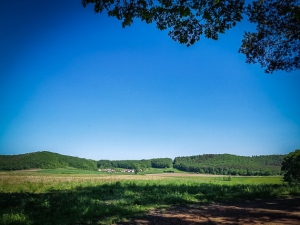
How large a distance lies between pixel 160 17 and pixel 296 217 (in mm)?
8756

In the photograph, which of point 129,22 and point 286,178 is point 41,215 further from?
point 286,178

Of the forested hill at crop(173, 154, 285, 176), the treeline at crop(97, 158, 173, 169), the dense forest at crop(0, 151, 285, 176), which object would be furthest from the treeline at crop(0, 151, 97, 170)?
the forested hill at crop(173, 154, 285, 176)

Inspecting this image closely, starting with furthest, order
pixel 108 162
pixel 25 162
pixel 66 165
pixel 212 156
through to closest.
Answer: pixel 108 162, pixel 212 156, pixel 66 165, pixel 25 162

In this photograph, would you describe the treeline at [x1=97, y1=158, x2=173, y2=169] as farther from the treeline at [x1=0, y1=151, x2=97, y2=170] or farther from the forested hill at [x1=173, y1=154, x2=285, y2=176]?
the treeline at [x1=0, y1=151, x2=97, y2=170]

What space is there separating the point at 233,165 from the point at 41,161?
424 feet

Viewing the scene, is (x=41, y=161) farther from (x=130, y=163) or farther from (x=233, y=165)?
(x=233, y=165)

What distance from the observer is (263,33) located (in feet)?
30.2

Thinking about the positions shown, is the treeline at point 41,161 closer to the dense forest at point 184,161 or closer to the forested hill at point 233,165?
the dense forest at point 184,161

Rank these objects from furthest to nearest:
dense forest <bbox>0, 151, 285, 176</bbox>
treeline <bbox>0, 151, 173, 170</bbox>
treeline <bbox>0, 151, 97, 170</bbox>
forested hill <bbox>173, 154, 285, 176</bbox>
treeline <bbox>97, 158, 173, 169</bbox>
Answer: treeline <bbox>97, 158, 173, 169</bbox> < forested hill <bbox>173, 154, 285, 176</bbox> < dense forest <bbox>0, 151, 285, 176</bbox> < treeline <bbox>0, 151, 173, 170</bbox> < treeline <bbox>0, 151, 97, 170</bbox>

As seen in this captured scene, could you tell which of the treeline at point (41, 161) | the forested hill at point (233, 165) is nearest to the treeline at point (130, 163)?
the forested hill at point (233, 165)

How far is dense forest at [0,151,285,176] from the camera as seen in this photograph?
352 feet

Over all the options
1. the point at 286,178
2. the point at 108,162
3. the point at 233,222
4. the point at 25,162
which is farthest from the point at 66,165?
the point at 233,222

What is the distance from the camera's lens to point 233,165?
12356cm

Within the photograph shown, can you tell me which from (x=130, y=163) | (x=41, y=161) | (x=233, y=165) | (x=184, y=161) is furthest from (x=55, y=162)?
(x=233, y=165)
